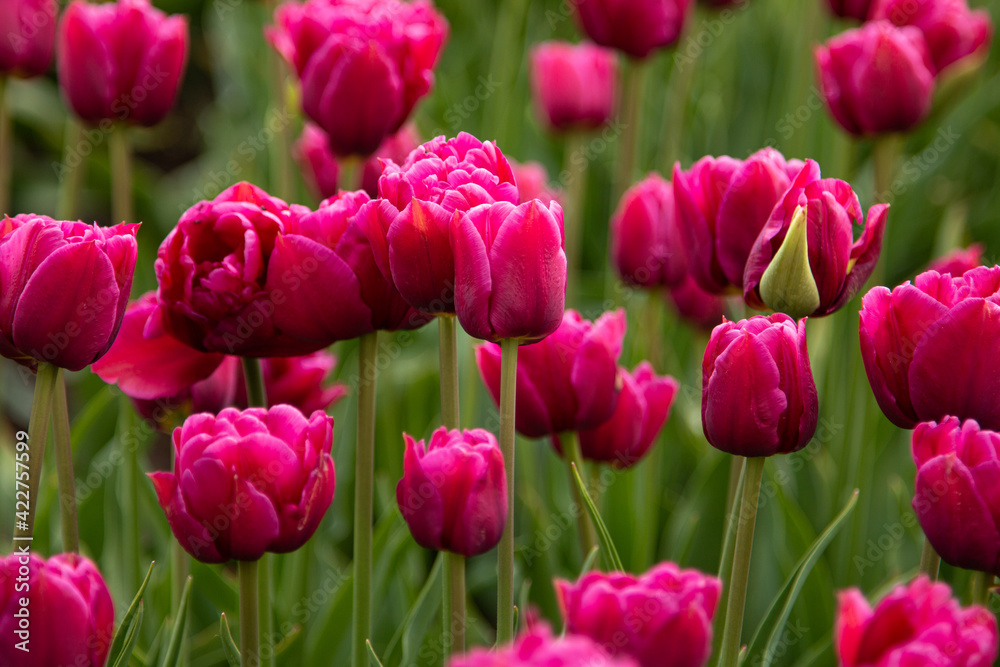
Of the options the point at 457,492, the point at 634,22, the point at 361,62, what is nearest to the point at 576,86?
the point at 634,22

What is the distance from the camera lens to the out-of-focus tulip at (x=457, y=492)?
0.64 meters

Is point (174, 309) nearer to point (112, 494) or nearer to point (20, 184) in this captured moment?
point (112, 494)

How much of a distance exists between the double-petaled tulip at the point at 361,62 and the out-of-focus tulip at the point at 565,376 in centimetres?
29

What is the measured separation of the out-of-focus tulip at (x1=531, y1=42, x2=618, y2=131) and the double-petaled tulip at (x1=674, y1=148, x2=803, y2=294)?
30.9 inches

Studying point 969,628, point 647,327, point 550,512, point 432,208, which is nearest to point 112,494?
point 550,512

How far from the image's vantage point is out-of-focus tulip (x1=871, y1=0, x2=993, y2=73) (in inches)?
49.6

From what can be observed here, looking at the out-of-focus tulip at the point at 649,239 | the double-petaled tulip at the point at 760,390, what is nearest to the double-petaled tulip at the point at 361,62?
the out-of-focus tulip at the point at 649,239

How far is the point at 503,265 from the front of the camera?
60cm

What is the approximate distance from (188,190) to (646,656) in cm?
192

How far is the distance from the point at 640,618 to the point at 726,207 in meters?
0.38

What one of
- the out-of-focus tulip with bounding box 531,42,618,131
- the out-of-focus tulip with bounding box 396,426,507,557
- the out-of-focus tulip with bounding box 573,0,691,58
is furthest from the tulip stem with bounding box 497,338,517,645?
the out-of-focus tulip with bounding box 531,42,618,131

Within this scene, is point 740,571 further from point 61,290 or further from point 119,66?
point 119,66

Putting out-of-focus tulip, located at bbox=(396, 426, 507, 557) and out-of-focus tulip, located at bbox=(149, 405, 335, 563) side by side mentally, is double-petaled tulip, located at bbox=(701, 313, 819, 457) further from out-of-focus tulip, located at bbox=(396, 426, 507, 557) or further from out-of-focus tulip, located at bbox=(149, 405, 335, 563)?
out-of-focus tulip, located at bbox=(149, 405, 335, 563)

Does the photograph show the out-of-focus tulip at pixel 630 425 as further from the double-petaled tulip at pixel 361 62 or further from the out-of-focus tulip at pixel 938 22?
the out-of-focus tulip at pixel 938 22
